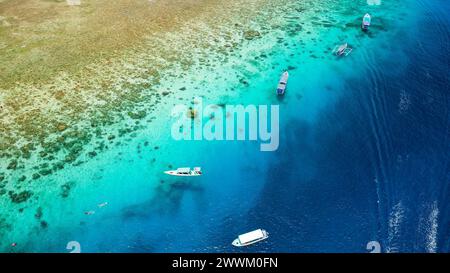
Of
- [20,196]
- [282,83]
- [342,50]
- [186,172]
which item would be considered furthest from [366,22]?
[20,196]

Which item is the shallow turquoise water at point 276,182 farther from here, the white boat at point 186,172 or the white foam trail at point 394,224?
the white boat at point 186,172

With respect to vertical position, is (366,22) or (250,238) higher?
(366,22)

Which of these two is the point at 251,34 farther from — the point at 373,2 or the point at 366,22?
the point at 373,2

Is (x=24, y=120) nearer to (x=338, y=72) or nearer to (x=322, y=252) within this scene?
(x=322, y=252)

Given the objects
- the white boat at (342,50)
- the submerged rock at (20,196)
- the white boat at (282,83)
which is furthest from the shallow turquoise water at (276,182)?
the white boat at (342,50)

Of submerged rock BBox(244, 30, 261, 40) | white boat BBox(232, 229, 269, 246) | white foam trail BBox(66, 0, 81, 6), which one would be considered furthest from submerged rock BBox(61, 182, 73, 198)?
white foam trail BBox(66, 0, 81, 6)

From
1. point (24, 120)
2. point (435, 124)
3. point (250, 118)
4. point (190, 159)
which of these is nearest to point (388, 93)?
point (435, 124)

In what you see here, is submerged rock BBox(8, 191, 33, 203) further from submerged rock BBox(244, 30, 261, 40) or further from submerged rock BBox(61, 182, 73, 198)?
submerged rock BBox(244, 30, 261, 40)
